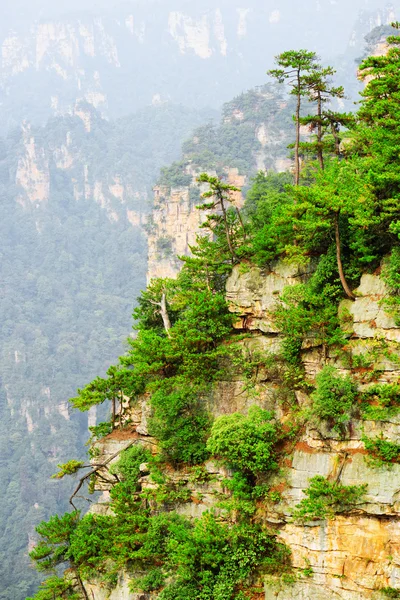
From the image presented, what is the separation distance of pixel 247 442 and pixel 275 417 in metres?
1.50

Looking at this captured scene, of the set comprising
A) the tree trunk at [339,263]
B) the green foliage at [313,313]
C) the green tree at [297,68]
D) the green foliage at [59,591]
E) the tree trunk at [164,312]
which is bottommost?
the green foliage at [59,591]

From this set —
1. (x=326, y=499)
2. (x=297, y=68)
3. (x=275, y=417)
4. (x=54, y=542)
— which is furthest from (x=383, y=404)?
(x=297, y=68)

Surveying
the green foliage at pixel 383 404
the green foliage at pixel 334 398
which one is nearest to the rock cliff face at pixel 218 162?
the green foliage at pixel 334 398

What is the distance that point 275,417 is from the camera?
17.9 metres

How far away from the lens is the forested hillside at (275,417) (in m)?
15.4

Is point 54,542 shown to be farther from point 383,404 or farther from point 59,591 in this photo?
point 383,404

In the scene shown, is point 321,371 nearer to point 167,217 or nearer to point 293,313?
point 293,313

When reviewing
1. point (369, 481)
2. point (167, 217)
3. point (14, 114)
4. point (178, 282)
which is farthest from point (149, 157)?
point (369, 481)

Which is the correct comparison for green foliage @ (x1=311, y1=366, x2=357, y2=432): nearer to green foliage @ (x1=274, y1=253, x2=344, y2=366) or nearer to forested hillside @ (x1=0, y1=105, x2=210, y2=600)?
green foliage @ (x1=274, y1=253, x2=344, y2=366)

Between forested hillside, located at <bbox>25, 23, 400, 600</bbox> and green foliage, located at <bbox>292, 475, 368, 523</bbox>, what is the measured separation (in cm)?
3

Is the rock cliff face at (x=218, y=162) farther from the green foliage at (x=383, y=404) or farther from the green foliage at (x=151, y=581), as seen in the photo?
the green foliage at (x=383, y=404)

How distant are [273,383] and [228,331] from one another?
2.05m

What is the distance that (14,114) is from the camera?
624 feet

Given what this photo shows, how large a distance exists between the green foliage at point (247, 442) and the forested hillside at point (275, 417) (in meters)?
0.05
